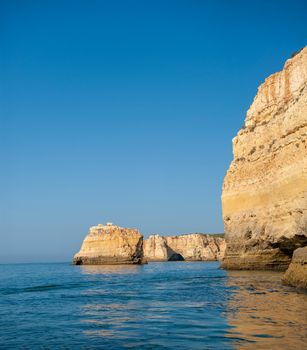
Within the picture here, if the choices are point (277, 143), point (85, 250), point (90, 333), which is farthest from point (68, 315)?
point (85, 250)

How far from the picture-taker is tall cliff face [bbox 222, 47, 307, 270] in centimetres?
3431

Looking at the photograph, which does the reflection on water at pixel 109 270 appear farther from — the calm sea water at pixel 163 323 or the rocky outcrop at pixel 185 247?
the rocky outcrop at pixel 185 247

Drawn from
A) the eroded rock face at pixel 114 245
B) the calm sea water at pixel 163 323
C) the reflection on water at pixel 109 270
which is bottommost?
the calm sea water at pixel 163 323

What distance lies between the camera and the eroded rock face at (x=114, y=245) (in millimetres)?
96312

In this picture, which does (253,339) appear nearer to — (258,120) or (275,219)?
(275,219)

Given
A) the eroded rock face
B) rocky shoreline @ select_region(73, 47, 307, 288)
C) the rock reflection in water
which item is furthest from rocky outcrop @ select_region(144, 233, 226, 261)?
the rock reflection in water

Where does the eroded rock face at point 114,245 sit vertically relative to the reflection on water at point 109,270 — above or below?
above

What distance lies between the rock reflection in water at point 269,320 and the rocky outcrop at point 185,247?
135m

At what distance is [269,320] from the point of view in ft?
42.4

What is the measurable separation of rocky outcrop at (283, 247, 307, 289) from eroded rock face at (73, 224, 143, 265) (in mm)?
74322

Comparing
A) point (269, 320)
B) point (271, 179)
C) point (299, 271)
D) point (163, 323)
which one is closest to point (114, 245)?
point (271, 179)

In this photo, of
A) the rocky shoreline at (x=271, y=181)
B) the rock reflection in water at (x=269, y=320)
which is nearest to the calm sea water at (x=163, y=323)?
the rock reflection in water at (x=269, y=320)

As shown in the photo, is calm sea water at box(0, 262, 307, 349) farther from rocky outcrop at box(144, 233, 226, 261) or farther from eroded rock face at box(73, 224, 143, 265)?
rocky outcrop at box(144, 233, 226, 261)

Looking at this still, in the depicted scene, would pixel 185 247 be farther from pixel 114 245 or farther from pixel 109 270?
pixel 109 270
